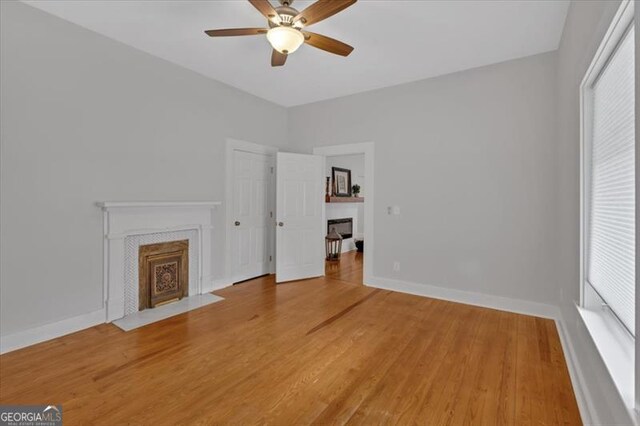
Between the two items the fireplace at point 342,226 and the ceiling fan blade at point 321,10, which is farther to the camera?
the fireplace at point 342,226

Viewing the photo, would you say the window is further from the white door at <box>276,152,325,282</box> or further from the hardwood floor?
the white door at <box>276,152,325,282</box>

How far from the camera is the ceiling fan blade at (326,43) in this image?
2438 millimetres

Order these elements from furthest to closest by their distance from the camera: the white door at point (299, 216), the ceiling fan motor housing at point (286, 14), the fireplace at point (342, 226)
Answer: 1. the fireplace at point (342, 226)
2. the white door at point (299, 216)
3. the ceiling fan motor housing at point (286, 14)

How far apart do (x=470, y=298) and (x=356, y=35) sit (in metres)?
3.25

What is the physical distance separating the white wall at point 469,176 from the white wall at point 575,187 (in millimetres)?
259

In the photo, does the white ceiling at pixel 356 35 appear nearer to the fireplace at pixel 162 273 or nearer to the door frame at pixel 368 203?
the door frame at pixel 368 203

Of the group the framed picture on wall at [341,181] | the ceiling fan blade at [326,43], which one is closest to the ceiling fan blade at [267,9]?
the ceiling fan blade at [326,43]

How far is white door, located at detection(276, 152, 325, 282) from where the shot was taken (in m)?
4.65

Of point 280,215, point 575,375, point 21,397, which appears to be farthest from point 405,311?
point 21,397

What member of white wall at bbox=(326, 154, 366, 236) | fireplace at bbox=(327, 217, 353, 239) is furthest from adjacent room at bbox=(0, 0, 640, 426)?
white wall at bbox=(326, 154, 366, 236)

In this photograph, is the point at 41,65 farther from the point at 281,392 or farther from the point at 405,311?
the point at 405,311

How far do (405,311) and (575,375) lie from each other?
1582 millimetres

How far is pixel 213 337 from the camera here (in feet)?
8.98

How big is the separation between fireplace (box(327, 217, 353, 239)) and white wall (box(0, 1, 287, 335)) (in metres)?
3.73
